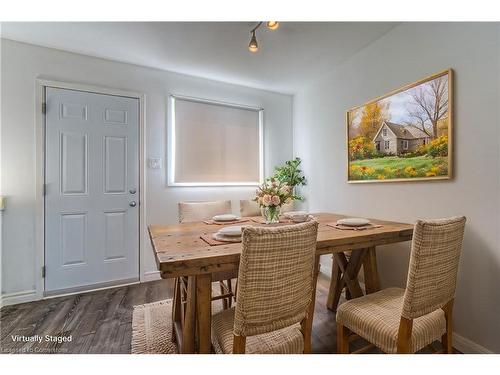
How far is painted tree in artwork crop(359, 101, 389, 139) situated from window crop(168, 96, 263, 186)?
4.93 feet

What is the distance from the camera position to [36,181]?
7.85ft

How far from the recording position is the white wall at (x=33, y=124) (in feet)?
7.57

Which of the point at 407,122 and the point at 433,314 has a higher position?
the point at 407,122

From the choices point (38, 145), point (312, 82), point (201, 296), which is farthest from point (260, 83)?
point (201, 296)

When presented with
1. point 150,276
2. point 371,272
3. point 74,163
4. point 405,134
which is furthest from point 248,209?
point 74,163

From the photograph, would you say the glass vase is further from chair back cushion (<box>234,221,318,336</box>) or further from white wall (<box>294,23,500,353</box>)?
white wall (<box>294,23,500,353</box>)

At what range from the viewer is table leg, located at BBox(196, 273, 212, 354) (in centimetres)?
112

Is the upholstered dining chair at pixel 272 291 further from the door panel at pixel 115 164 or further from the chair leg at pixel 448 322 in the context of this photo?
the door panel at pixel 115 164

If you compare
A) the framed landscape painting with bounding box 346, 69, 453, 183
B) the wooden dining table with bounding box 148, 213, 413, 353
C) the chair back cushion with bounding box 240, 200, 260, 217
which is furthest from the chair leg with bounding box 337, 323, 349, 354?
the chair back cushion with bounding box 240, 200, 260, 217

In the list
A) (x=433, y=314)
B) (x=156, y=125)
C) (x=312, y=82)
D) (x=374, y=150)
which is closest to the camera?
(x=433, y=314)

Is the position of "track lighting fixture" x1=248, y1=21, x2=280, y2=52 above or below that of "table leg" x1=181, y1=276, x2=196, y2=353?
above

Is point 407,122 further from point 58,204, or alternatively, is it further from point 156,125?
point 58,204

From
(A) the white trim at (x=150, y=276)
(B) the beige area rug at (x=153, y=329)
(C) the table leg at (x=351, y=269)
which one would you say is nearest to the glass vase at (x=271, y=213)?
(C) the table leg at (x=351, y=269)

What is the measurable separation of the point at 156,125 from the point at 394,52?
258 cm
